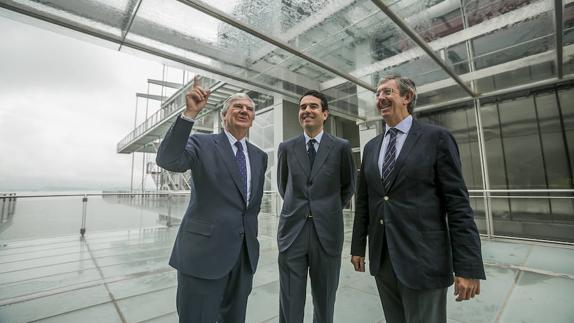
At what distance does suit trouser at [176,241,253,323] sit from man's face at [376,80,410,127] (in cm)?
117

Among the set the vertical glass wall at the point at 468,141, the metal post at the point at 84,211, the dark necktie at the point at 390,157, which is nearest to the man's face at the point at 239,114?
the dark necktie at the point at 390,157

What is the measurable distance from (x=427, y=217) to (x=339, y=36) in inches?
134

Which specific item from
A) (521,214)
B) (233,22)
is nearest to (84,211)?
(233,22)

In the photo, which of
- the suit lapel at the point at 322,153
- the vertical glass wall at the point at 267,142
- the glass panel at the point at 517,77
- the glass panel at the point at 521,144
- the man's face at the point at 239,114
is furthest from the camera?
the vertical glass wall at the point at 267,142

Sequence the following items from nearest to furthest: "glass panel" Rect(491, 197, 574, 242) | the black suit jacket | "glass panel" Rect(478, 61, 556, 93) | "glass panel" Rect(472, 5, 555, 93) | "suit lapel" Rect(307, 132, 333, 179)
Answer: the black suit jacket < "suit lapel" Rect(307, 132, 333, 179) < "glass panel" Rect(472, 5, 555, 93) < "glass panel" Rect(478, 61, 556, 93) < "glass panel" Rect(491, 197, 574, 242)

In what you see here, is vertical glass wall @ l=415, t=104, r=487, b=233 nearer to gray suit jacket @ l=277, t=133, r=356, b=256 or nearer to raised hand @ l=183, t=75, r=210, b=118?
gray suit jacket @ l=277, t=133, r=356, b=256

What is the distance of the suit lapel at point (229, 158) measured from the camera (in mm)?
1449

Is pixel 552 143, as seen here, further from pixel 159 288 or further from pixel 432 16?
pixel 159 288

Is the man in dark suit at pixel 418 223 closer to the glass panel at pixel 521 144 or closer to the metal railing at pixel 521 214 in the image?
the metal railing at pixel 521 214

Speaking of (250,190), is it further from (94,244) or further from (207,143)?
(94,244)

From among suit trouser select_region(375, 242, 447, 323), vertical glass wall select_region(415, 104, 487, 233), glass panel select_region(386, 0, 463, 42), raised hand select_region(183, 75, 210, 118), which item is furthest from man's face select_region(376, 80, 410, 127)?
vertical glass wall select_region(415, 104, 487, 233)

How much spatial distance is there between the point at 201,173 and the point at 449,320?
7.83 ft

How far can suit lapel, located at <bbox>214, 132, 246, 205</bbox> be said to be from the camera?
A: 57.1 inches

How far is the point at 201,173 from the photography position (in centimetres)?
144
